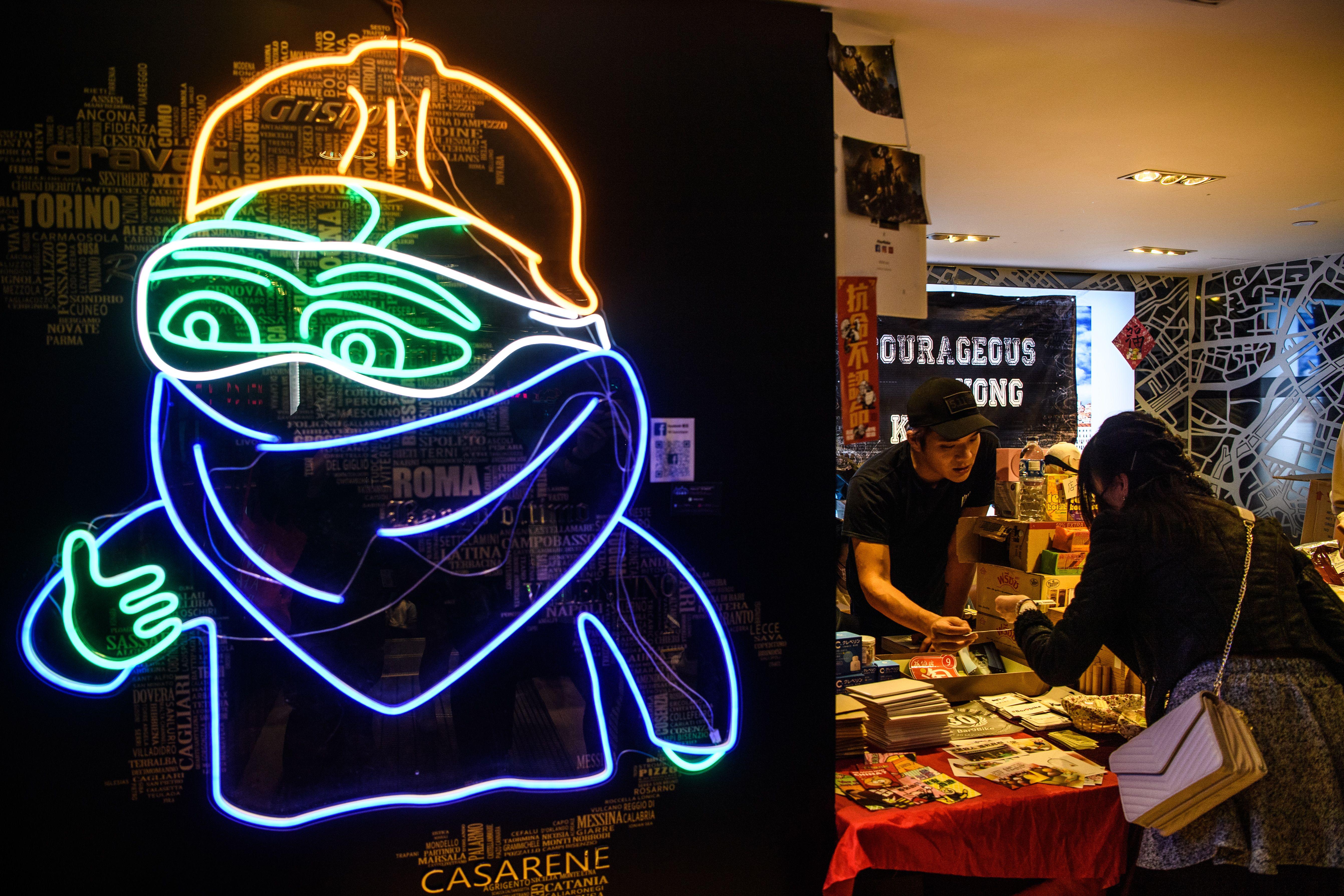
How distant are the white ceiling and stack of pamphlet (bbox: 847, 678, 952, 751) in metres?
1.90

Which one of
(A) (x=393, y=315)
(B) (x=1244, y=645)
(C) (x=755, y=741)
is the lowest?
(C) (x=755, y=741)

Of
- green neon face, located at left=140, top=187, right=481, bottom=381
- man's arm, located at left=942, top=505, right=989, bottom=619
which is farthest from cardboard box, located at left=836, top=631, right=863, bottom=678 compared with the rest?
green neon face, located at left=140, top=187, right=481, bottom=381

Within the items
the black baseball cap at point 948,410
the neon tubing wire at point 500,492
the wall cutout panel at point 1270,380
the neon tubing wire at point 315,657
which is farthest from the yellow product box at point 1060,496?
the wall cutout panel at point 1270,380

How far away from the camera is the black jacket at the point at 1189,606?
1.96 metres

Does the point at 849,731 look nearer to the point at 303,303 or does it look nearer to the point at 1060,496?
the point at 303,303

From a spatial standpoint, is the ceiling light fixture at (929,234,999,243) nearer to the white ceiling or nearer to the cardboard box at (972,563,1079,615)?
the white ceiling

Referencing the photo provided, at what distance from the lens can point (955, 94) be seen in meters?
3.20

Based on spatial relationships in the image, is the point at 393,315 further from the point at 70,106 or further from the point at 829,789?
the point at 829,789

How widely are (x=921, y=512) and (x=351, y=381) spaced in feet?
7.90

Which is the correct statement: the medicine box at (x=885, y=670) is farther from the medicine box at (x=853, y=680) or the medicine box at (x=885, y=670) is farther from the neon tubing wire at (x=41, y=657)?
the neon tubing wire at (x=41, y=657)

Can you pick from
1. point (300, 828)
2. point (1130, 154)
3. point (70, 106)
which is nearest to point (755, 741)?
point (300, 828)

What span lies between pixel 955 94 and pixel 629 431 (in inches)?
81.4

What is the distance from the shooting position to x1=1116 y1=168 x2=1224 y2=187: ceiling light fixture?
4352mm

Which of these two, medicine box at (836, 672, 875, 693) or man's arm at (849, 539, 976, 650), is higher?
man's arm at (849, 539, 976, 650)
